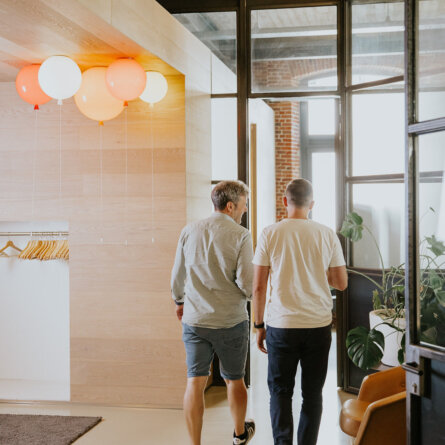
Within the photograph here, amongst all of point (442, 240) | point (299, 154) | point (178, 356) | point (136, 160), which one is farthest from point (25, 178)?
point (299, 154)

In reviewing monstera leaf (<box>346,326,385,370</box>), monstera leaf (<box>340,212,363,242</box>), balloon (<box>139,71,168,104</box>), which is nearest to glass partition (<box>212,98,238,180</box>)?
balloon (<box>139,71,168,104</box>)

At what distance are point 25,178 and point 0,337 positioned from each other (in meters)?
1.34

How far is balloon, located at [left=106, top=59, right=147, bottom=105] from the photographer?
3646 millimetres

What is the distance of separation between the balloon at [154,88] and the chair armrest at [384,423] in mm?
2479

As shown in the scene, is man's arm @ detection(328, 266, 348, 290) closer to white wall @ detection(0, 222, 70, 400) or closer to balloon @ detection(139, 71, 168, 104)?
balloon @ detection(139, 71, 168, 104)

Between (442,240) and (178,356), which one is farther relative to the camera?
(178,356)

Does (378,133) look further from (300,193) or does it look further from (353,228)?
(300,193)

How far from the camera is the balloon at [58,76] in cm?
349

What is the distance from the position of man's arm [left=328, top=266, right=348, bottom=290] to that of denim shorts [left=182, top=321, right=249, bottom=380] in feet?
1.93

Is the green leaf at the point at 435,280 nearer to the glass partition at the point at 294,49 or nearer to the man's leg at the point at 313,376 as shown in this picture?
the man's leg at the point at 313,376

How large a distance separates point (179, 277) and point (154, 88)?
1.34 meters

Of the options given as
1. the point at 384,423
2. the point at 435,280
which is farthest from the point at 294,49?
the point at 384,423

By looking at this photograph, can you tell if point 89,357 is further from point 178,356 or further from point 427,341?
point 427,341

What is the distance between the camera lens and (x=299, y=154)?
8820 millimetres
